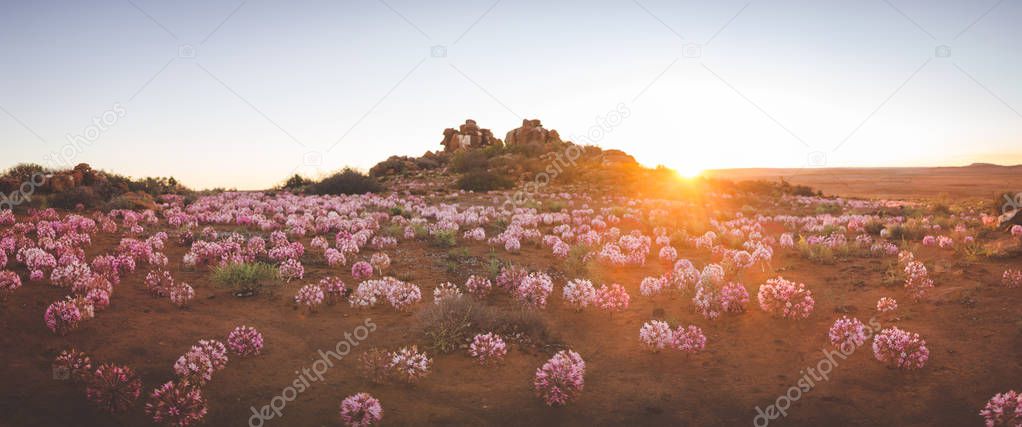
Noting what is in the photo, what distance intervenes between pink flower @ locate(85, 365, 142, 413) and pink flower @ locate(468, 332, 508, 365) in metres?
3.27

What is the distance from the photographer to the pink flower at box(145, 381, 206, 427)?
4.61 m

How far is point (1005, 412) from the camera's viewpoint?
14.8ft

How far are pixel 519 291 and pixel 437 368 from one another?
2.18 metres

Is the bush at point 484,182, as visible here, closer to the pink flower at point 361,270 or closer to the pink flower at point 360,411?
the pink flower at point 361,270

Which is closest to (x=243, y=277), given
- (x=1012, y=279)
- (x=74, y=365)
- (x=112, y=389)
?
(x=74, y=365)

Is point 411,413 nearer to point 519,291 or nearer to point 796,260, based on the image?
point 519,291

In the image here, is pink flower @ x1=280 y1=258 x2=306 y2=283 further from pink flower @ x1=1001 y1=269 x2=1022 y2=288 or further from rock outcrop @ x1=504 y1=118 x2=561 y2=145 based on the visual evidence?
rock outcrop @ x1=504 y1=118 x2=561 y2=145

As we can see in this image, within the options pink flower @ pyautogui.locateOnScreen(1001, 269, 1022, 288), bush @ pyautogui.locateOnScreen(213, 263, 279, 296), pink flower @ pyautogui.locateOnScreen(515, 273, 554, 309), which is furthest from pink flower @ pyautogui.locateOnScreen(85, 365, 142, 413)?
pink flower @ pyautogui.locateOnScreen(1001, 269, 1022, 288)

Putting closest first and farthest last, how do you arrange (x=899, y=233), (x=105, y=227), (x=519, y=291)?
1. (x=519, y=291)
2. (x=105, y=227)
3. (x=899, y=233)

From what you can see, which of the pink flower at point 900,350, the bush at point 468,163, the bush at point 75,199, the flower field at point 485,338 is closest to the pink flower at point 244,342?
the flower field at point 485,338

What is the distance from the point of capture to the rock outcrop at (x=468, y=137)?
49.6 meters

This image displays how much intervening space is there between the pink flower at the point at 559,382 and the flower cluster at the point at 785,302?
11.3 ft

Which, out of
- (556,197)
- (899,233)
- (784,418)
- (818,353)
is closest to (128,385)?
(784,418)

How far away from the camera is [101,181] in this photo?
1608 cm
